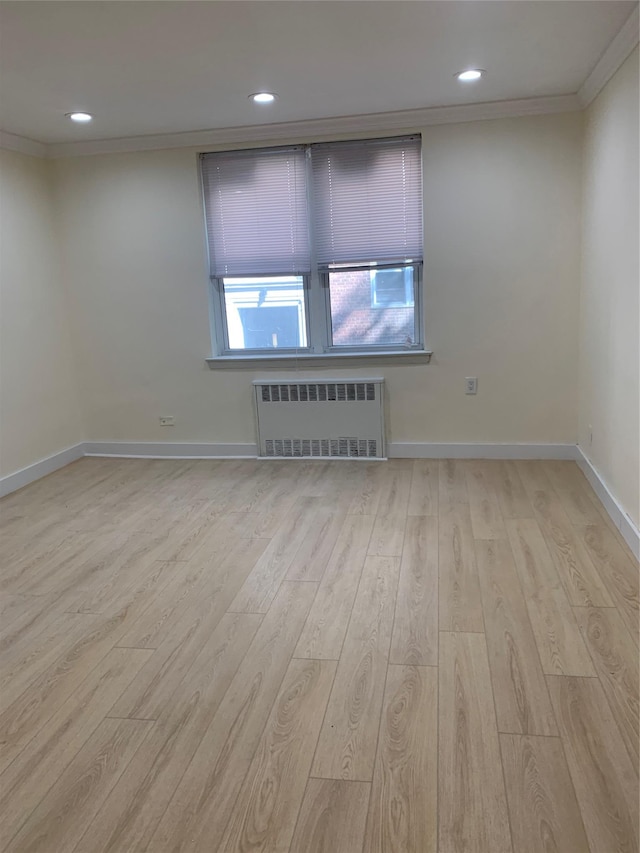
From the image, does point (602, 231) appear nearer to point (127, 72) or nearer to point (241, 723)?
point (127, 72)

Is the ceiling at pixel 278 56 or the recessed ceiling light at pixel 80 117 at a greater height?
the recessed ceiling light at pixel 80 117

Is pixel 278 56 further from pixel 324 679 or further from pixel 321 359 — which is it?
pixel 324 679

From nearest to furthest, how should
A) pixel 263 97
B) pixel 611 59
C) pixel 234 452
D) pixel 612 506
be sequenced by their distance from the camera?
pixel 611 59 → pixel 612 506 → pixel 263 97 → pixel 234 452

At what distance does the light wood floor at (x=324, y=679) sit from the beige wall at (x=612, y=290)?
44cm

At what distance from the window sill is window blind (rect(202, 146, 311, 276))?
637 mm

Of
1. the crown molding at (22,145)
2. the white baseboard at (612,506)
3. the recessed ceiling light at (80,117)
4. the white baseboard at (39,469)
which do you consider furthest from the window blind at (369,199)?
the white baseboard at (39,469)

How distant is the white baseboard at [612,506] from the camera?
9.91 feet

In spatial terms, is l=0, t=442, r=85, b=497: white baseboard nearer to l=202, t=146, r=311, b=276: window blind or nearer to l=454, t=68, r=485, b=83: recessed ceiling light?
l=202, t=146, r=311, b=276: window blind

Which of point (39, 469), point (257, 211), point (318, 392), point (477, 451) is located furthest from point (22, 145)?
point (477, 451)

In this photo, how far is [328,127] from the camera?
14.1ft

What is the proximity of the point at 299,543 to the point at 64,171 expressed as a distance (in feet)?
11.5

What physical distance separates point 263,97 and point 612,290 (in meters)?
2.30

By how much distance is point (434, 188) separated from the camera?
437 cm

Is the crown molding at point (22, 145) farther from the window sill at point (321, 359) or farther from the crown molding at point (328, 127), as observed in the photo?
the window sill at point (321, 359)
